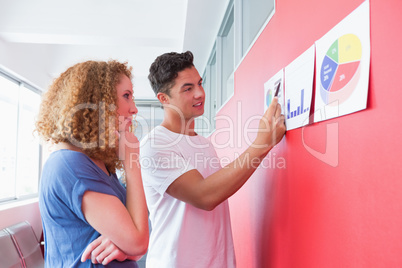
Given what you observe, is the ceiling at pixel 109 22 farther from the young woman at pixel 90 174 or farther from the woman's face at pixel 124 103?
the young woman at pixel 90 174

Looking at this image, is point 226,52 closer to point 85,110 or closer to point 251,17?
point 251,17

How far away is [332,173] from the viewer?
85 cm

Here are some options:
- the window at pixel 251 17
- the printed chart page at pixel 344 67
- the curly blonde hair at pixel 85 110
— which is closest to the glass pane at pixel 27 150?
the window at pixel 251 17

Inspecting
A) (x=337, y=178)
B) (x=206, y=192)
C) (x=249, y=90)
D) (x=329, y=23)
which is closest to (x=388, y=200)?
(x=337, y=178)

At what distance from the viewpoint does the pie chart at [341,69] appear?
73 centimetres

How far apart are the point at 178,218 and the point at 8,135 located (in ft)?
12.4

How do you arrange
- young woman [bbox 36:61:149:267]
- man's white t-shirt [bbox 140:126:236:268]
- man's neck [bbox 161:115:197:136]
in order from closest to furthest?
young woman [bbox 36:61:149:267] < man's white t-shirt [bbox 140:126:236:268] < man's neck [bbox 161:115:197:136]

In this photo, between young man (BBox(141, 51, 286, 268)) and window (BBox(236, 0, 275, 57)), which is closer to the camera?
young man (BBox(141, 51, 286, 268))

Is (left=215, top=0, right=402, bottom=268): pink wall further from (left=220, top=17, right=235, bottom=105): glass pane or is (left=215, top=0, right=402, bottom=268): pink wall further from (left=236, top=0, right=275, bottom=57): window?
(left=220, top=17, right=235, bottom=105): glass pane

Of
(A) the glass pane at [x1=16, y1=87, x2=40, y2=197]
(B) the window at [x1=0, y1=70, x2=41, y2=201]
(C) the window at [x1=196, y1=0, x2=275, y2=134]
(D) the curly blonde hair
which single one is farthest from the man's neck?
(A) the glass pane at [x1=16, y1=87, x2=40, y2=197]

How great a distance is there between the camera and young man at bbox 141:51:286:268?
114 cm

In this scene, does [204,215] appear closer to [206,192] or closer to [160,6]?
[206,192]

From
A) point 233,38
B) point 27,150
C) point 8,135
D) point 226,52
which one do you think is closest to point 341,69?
point 233,38

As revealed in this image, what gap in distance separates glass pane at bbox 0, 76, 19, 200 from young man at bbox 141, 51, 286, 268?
3.41 m
